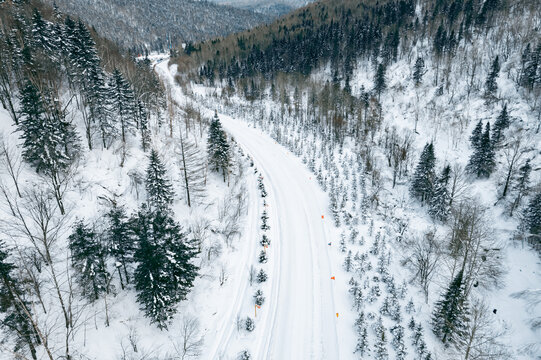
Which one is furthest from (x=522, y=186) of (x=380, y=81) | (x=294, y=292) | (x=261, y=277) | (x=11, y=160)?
(x=11, y=160)

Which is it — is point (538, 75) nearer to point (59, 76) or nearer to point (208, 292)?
point (208, 292)

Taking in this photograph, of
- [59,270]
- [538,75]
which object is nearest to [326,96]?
[538,75]

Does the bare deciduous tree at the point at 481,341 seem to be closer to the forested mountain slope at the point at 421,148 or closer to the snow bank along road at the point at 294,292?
the forested mountain slope at the point at 421,148

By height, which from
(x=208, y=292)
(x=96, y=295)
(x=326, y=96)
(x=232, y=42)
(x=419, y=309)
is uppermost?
(x=232, y=42)

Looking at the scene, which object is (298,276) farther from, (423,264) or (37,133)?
(37,133)

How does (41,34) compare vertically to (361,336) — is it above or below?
above
